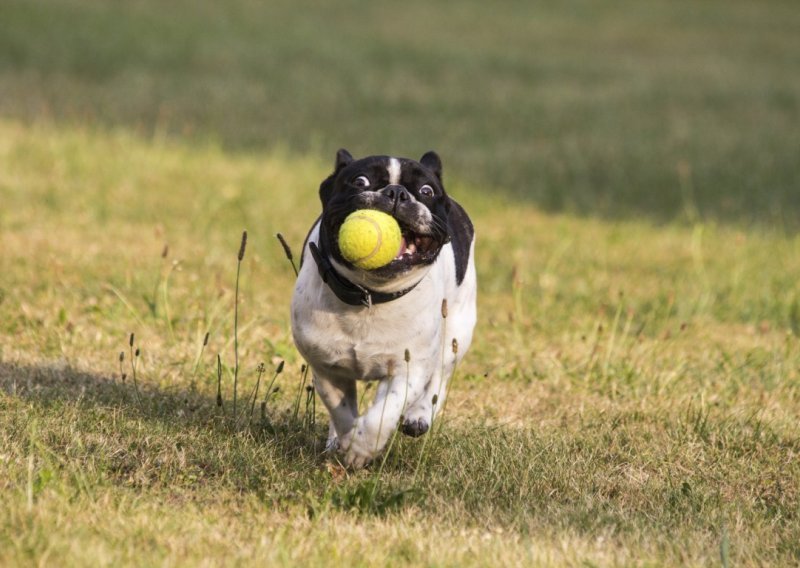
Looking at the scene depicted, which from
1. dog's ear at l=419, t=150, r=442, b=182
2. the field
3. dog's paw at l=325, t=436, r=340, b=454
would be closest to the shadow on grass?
the field

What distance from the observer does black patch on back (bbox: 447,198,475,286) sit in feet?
16.7

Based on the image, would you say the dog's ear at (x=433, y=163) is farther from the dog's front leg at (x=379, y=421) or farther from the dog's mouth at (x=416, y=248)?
the dog's front leg at (x=379, y=421)

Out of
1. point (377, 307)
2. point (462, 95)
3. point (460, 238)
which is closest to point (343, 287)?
point (377, 307)

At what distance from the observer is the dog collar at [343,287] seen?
4.32 metres

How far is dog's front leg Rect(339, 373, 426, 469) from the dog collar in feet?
1.10

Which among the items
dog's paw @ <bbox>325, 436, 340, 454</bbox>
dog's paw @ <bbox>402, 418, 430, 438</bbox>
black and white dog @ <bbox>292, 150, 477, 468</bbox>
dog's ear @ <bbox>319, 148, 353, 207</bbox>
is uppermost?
dog's ear @ <bbox>319, 148, 353, 207</bbox>

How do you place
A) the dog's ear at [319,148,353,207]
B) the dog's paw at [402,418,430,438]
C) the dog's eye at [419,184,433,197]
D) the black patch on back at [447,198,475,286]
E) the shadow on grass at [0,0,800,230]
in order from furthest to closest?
the shadow on grass at [0,0,800,230] → the black patch on back at [447,198,475,286] → the dog's paw at [402,418,430,438] → the dog's ear at [319,148,353,207] → the dog's eye at [419,184,433,197]

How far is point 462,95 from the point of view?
674 inches

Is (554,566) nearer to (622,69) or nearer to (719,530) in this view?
(719,530)

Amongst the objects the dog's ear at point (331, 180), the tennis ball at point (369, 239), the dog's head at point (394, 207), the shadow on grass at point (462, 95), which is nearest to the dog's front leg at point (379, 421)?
the dog's head at point (394, 207)

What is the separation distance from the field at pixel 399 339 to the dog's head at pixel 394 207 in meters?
0.68

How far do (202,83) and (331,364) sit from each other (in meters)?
12.5

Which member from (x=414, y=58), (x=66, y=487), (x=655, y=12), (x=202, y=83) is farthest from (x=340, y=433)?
(x=655, y=12)

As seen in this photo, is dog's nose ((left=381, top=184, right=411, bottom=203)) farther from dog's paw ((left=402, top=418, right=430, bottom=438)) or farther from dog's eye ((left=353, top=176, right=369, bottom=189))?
dog's paw ((left=402, top=418, right=430, bottom=438))
